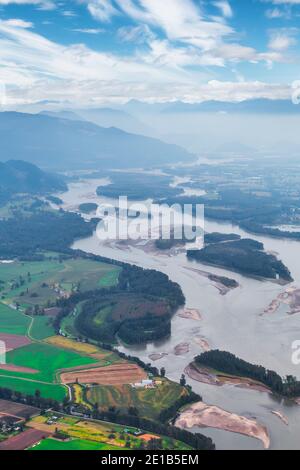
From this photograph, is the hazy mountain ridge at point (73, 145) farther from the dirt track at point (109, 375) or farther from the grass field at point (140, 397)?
the grass field at point (140, 397)

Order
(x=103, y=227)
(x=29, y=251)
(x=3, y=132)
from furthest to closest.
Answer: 1. (x=3, y=132)
2. (x=103, y=227)
3. (x=29, y=251)

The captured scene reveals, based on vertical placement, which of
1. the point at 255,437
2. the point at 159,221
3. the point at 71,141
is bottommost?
the point at 255,437

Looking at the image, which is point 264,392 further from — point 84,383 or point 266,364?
point 84,383

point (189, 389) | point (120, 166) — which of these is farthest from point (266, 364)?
point (120, 166)

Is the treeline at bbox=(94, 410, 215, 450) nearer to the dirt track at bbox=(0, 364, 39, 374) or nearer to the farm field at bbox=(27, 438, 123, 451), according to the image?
the farm field at bbox=(27, 438, 123, 451)

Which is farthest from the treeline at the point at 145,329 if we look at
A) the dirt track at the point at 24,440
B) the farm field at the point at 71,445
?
the farm field at the point at 71,445

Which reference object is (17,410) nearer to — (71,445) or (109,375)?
(71,445)

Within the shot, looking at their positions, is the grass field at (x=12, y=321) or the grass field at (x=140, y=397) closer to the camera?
the grass field at (x=140, y=397)
